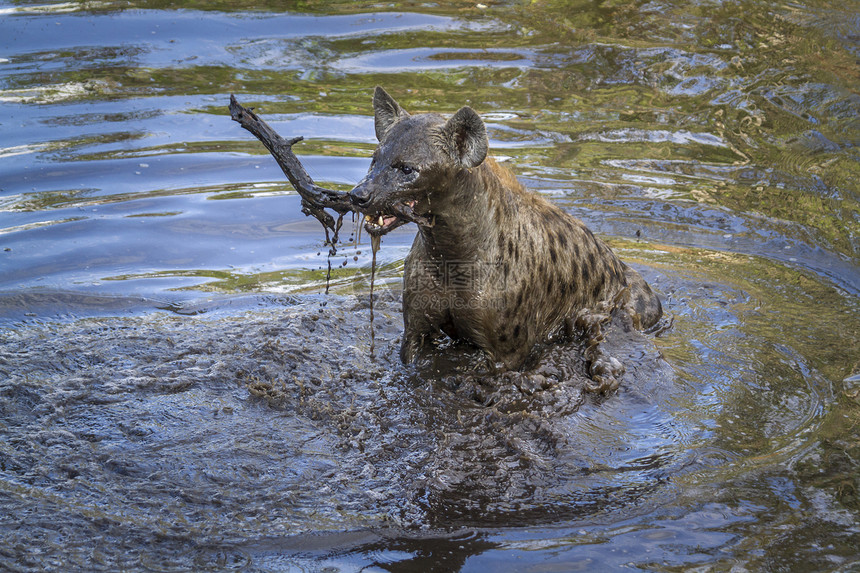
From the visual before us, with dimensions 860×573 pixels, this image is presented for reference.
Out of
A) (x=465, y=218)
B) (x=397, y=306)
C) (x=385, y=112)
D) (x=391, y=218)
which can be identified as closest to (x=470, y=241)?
(x=465, y=218)

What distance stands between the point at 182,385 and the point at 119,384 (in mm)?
359

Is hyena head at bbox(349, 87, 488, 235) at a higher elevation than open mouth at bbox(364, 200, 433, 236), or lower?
higher

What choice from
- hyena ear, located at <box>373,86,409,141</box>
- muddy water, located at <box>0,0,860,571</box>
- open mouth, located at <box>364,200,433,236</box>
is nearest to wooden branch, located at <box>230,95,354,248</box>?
open mouth, located at <box>364,200,433,236</box>

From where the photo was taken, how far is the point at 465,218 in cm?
461

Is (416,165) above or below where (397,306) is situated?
above

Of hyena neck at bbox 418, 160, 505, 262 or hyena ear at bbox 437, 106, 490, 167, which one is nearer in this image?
hyena ear at bbox 437, 106, 490, 167

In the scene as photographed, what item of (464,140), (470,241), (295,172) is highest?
(464,140)

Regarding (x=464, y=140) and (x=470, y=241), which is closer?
(x=464, y=140)

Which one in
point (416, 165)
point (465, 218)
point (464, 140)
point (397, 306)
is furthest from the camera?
point (397, 306)

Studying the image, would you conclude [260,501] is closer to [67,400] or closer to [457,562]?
[457,562]

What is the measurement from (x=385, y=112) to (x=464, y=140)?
52cm

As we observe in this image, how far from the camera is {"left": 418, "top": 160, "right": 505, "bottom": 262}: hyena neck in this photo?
14.8ft

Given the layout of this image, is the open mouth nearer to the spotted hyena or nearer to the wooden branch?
the spotted hyena

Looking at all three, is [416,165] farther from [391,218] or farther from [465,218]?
[465,218]
